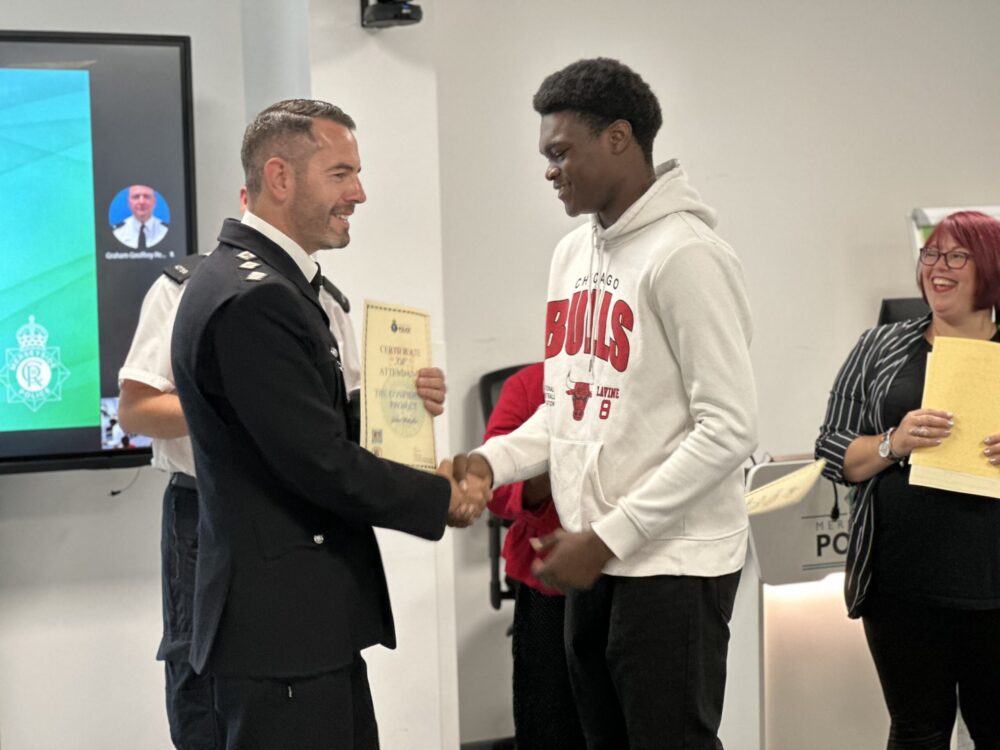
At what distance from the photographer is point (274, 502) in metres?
1.93

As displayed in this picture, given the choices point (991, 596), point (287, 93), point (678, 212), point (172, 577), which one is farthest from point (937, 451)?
point (287, 93)

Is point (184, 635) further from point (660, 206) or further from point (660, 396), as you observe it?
point (660, 206)

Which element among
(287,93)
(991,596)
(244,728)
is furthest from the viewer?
(287,93)

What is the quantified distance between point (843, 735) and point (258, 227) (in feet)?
7.76

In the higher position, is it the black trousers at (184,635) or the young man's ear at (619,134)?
the young man's ear at (619,134)

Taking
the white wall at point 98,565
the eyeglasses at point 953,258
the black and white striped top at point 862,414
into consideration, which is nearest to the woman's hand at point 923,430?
the black and white striped top at point 862,414

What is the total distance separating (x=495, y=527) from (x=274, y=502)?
7.22ft

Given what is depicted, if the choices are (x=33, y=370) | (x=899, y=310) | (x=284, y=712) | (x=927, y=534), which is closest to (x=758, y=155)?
(x=899, y=310)

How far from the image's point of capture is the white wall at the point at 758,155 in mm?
4301

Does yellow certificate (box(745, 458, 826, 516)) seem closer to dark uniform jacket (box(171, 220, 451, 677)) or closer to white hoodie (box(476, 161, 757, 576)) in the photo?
white hoodie (box(476, 161, 757, 576))

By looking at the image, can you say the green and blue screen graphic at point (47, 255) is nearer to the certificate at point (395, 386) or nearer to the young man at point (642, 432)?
the certificate at point (395, 386)

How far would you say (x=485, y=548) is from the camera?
4.35 metres

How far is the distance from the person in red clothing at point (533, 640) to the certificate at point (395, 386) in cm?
56

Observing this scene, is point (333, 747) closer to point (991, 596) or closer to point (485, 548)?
point (991, 596)
